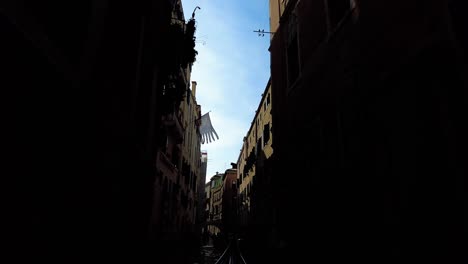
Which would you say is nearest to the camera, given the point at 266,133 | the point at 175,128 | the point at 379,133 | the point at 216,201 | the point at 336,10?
the point at 379,133

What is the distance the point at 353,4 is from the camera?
641cm

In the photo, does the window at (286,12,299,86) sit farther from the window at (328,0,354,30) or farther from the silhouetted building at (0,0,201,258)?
the silhouetted building at (0,0,201,258)

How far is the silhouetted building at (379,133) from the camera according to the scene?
12.4ft

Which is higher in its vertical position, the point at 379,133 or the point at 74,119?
the point at 379,133

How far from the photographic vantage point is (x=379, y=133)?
5.27 metres

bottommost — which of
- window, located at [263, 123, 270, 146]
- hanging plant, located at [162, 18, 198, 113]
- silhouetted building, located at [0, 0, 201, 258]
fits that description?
silhouetted building, located at [0, 0, 201, 258]

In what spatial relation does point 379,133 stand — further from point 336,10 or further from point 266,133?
point 266,133

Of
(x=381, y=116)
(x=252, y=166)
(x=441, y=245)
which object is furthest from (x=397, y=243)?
(x=252, y=166)

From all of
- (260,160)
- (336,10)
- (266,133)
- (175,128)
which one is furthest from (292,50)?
(260,160)

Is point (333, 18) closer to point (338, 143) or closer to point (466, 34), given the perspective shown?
point (338, 143)

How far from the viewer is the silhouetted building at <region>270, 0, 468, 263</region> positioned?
3.77 m

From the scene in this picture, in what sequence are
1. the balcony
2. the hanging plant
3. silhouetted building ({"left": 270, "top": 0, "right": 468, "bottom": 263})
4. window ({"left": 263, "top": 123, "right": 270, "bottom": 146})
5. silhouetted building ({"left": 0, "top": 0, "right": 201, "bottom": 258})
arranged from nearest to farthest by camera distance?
1. silhouetted building ({"left": 0, "top": 0, "right": 201, "bottom": 258})
2. silhouetted building ({"left": 270, "top": 0, "right": 468, "bottom": 263})
3. the hanging plant
4. the balcony
5. window ({"left": 263, "top": 123, "right": 270, "bottom": 146})

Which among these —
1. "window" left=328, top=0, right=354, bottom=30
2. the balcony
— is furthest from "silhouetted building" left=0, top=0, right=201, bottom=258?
the balcony

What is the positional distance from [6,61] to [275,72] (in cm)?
1111
